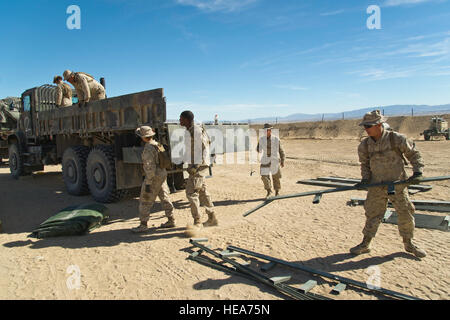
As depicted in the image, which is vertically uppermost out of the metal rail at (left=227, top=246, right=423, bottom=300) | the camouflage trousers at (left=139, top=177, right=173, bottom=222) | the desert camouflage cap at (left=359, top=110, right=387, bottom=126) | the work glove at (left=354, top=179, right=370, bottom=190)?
the desert camouflage cap at (left=359, top=110, right=387, bottom=126)

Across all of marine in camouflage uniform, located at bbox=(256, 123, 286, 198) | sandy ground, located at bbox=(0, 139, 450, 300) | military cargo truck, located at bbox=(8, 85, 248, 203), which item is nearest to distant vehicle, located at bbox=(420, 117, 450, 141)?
sandy ground, located at bbox=(0, 139, 450, 300)

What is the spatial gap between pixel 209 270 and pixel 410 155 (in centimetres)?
268

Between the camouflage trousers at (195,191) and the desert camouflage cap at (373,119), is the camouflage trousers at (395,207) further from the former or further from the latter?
the camouflage trousers at (195,191)

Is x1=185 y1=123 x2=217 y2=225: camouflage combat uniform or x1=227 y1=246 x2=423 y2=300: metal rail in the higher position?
x1=185 y1=123 x2=217 y2=225: camouflage combat uniform

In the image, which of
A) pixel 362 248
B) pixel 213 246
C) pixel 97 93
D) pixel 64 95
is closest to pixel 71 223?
pixel 213 246

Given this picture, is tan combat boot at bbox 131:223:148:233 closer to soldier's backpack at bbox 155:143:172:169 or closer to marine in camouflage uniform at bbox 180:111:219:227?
marine in camouflage uniform at bbox 180:111:219:227

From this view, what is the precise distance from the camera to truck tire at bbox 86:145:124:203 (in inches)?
259

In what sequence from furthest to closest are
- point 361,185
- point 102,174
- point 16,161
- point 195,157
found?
point 16,161, point 102,174, point 195,157, point 361,185

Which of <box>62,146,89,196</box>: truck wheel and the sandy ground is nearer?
the sandy ground

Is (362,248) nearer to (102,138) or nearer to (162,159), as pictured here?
(162,159)

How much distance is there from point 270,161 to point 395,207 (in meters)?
3.50

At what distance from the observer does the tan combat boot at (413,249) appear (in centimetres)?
364

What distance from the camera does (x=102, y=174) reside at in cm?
682
